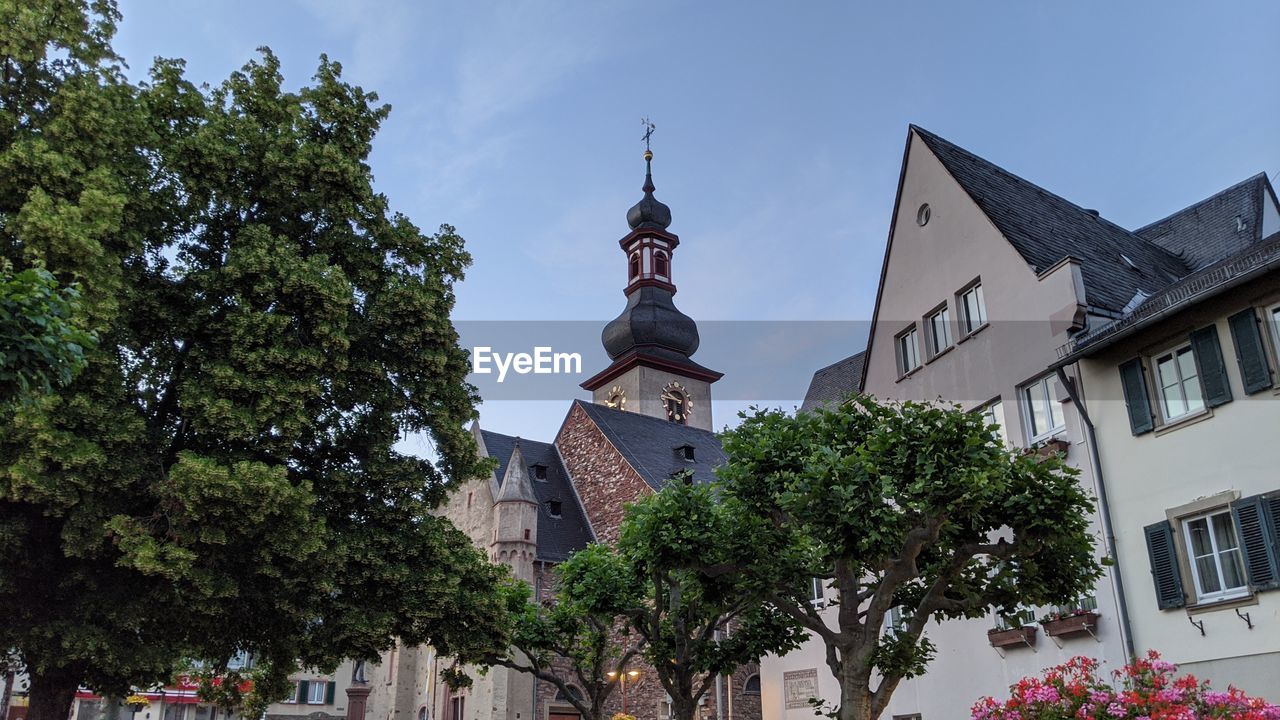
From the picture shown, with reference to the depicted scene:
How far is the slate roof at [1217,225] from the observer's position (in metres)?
18.1

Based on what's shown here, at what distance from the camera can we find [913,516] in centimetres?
1285

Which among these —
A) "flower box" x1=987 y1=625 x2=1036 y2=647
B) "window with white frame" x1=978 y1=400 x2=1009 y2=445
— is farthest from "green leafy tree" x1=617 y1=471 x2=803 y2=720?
"window with white frame" x1=978 y1=400 x2=1009 y2=445

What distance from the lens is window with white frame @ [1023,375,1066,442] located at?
16.6 m

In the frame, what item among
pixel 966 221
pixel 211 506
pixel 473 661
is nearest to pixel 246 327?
pixel 211 506

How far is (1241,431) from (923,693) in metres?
8.44

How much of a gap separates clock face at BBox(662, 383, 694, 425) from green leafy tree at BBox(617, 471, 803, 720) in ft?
133

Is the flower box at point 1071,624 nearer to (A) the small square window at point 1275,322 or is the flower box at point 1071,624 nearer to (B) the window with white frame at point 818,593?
(A) the small square window at point 1275,322

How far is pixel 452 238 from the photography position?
59.8 feet

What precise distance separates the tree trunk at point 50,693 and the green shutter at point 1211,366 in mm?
16817

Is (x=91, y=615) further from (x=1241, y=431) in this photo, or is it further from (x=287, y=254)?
(x=1241, y=431)

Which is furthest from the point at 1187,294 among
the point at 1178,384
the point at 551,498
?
the point at 551,498

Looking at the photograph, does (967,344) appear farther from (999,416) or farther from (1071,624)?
(1071,624)

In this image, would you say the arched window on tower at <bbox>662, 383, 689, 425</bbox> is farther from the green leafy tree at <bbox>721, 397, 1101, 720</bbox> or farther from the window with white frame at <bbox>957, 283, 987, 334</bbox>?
the green leafy tree at <bbox>721, 397, 1101, 720</bbox>

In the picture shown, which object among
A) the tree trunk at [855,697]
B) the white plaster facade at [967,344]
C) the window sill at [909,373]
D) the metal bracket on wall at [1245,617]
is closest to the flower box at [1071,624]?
the white plaster facade at [967,344]
